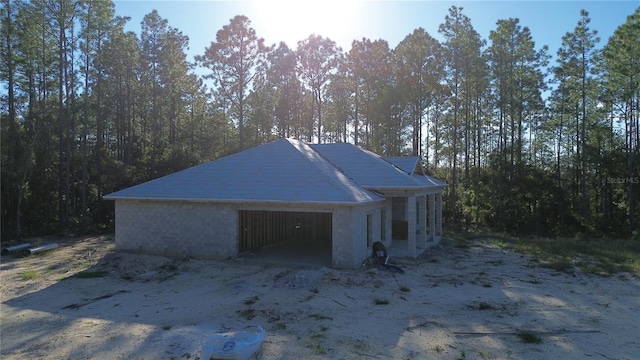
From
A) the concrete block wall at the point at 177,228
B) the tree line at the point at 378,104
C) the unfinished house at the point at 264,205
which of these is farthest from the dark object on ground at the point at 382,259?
the tree line at the point at 378,104

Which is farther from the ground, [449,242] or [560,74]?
[560,74]

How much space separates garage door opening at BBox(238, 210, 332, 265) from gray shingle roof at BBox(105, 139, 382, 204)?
4.47 feet

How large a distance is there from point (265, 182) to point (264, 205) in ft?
4.04

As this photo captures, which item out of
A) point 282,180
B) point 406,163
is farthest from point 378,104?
point 282,180

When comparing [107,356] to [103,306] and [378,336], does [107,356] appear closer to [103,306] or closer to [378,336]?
[103,306]

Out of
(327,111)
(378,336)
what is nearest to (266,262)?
(378,336)

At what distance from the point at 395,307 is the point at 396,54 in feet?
87.2

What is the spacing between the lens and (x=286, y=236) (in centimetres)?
1986

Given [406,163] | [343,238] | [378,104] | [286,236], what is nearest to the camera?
[343,238]

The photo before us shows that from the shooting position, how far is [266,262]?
1443 centimetres

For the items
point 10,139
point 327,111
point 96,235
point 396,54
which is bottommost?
point 96,235

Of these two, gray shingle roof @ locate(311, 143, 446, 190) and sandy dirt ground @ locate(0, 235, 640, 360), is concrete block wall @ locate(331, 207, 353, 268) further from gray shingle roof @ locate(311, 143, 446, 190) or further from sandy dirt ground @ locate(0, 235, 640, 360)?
gray shingle roof @ locate(311, 143, 446, 190)

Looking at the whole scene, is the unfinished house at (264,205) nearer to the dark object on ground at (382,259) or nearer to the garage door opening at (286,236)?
the garage door opening at (286,236)

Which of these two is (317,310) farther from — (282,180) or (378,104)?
(378,104)
